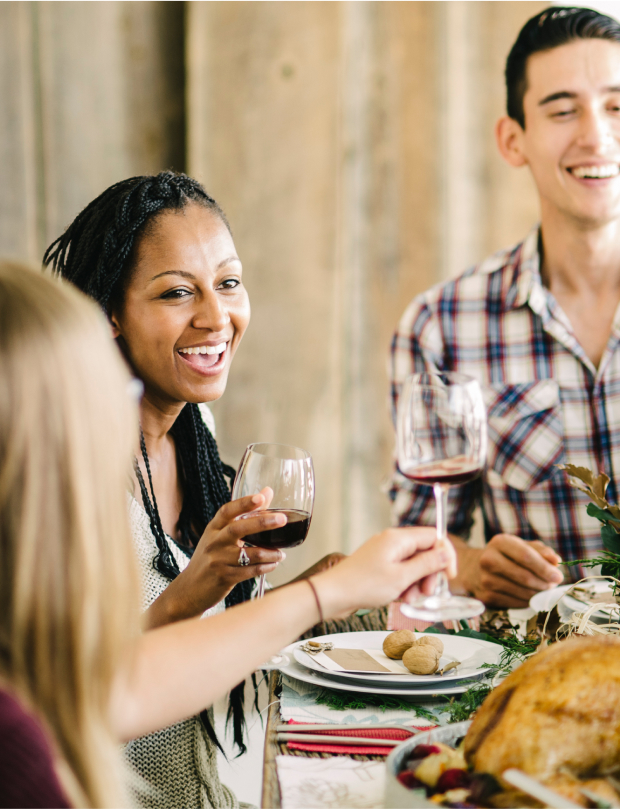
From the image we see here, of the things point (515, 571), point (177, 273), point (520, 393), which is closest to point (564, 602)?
point (515, 571)

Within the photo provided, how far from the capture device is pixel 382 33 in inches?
133

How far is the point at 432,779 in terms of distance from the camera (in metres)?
0.67

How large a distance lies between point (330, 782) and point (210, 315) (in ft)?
2.98

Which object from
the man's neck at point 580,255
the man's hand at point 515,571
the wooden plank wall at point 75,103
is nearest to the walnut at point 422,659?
the man's hand at point 515,571

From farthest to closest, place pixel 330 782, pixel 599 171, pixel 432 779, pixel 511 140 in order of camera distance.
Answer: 1. pixel 511 140
2. pixel 599 171
3. pixel 330 782
4. pixel 432 779

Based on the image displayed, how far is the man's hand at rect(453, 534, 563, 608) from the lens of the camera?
143 centimetres

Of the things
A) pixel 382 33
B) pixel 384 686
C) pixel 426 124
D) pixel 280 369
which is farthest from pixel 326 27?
pixel 384 686

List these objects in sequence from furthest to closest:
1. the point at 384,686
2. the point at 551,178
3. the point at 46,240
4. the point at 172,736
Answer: the point at 46,240 < the point at 551,178 < the point at 172,736 < the point at 384,686

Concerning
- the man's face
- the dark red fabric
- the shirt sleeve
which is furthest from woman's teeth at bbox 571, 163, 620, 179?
the dark red fabric

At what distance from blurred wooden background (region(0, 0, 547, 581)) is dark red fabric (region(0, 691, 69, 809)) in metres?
2.67

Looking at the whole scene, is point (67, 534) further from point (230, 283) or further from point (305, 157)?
point (305, 157)

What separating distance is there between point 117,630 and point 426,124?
3145mm

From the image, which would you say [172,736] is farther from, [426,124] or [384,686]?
[426,124]

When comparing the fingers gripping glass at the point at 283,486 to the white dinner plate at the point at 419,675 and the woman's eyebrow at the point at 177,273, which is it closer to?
the white dinner plate at the point at 419,675
